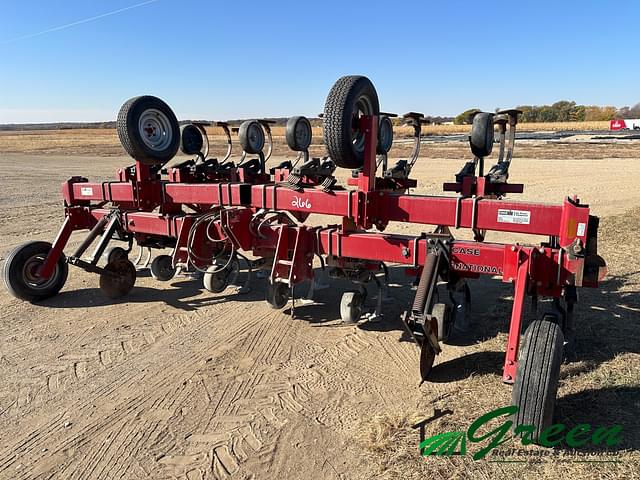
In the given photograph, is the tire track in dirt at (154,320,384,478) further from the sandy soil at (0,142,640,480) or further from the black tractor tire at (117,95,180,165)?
the black tractor tire at (117,95,180,165)

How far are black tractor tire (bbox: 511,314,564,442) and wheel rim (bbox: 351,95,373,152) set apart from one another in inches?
84.3

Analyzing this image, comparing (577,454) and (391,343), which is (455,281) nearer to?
(391,343)

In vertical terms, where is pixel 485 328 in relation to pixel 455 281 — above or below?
below

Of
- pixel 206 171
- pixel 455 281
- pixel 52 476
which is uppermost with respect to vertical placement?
pixel 206 171

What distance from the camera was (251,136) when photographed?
7.72 metres

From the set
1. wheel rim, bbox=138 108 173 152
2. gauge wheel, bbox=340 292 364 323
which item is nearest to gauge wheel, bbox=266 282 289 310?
gauge wheel, bbox=340 292 364 323

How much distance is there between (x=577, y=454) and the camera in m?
3.14

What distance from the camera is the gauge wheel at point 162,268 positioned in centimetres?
681

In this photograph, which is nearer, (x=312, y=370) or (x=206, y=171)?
(x=312, y=370)

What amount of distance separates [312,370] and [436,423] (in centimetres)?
132

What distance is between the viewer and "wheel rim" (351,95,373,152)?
437 centimetres

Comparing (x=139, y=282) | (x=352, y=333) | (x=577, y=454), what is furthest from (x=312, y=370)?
(x=139, y=282)

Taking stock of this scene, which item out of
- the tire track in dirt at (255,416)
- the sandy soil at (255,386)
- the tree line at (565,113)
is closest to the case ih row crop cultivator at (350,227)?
the sandy soil at (255,386)

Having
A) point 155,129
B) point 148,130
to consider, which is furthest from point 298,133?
point 148,130
